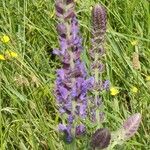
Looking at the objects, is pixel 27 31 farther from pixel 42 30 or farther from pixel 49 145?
pixel 49 145

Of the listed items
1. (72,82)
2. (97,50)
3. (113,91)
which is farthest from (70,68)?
(113,91)

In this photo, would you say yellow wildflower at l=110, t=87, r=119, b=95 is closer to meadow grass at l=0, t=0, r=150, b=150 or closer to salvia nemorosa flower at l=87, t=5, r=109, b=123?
meadow grass at l=0, t=0, r=150, b=150

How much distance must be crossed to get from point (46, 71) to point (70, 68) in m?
1.28

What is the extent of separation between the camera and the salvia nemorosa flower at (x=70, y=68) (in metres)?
0.99

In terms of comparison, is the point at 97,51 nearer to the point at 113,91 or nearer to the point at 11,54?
the point at 113,91

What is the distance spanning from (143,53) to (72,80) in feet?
4.38

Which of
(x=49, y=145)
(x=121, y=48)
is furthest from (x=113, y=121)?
(x=121, y=48)

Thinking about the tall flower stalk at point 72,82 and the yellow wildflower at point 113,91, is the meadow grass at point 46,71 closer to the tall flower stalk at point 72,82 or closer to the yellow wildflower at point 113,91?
the yellow wildflower at point 113,91

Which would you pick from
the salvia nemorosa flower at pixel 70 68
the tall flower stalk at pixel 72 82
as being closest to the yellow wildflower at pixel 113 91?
the tall flower stalk at pixel 72 82

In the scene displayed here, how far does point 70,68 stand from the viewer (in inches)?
41.3

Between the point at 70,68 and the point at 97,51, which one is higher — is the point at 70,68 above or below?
above

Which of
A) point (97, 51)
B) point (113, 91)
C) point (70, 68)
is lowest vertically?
point (113, 91)

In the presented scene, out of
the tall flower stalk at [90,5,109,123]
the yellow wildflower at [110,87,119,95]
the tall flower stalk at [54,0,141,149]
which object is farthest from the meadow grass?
the tall flower stalk at [54,0,141,149]

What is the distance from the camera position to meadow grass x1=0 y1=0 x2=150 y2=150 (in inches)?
76.4
